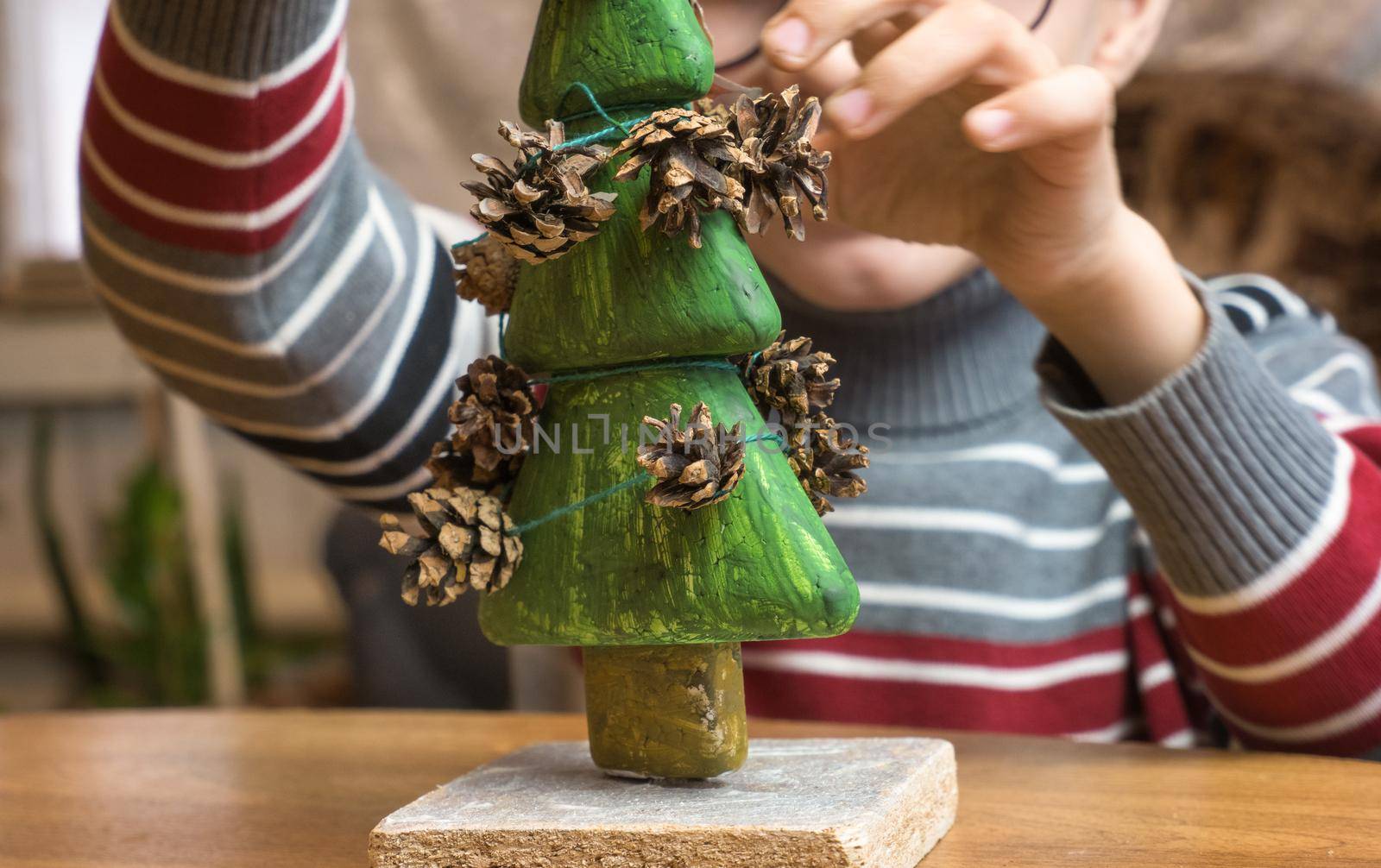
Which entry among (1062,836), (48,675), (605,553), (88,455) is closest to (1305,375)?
(1062,836)

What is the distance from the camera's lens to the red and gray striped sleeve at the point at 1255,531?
657 millimetres

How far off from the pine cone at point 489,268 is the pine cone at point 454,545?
10cm

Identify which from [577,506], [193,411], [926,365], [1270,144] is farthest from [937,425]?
[193,411]

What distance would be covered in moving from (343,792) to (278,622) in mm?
1828

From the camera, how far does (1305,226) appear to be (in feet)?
5.18

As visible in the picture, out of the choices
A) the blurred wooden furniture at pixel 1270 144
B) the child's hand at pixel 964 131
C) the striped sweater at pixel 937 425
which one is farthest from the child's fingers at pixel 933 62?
the blurred wooden furniture at pixel 1270 144

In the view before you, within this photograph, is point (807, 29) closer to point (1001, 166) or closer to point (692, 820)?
point (1001, 166)

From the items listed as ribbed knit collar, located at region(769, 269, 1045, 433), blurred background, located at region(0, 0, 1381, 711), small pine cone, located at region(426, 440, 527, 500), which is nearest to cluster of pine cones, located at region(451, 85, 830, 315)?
small pine cone, located at region(426, 440, 527, 500)

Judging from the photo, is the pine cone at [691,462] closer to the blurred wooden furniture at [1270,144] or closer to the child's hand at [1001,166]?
the child's hand at [1001,166]

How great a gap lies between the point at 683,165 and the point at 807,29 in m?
0.12

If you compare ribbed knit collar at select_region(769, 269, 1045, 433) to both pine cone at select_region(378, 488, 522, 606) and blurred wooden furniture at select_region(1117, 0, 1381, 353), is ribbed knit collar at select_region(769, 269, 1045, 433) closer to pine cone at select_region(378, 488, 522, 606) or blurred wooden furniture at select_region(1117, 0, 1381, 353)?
pine cone at select_region(378, 488, 522, 606)

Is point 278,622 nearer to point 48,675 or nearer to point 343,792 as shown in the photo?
point 48,675

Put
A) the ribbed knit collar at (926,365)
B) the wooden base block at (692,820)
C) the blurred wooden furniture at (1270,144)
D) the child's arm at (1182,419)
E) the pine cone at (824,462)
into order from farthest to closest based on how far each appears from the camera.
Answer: the blurred wooden furniture at (1270,144) → the ribbed knit collar at (926,365) → the child's arm at (1182,419) → the pine cone at (824,462) → the wooden base block at (692,820)

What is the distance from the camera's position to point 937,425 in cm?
95
